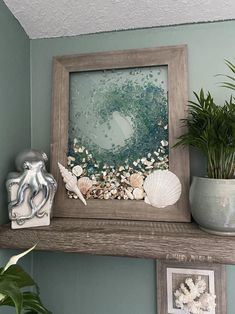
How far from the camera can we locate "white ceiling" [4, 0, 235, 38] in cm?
85

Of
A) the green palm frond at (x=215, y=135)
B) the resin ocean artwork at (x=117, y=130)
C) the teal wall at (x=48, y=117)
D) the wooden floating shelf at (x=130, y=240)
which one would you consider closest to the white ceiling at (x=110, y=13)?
the teal wall at (x=48, y=117)

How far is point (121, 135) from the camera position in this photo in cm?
92

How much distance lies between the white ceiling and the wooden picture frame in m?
0.72

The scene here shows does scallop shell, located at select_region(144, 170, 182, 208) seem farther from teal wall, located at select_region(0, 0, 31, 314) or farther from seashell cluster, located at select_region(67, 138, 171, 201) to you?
teal wall, located at select_region(0, 0, 31, 314)

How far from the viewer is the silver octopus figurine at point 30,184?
816 millimetres

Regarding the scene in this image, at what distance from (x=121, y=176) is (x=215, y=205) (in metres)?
0.30

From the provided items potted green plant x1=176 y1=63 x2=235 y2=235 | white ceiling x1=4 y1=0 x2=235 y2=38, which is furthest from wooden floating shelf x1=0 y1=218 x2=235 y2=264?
white ceiling x1=4 y1=0 x2=235 y2=38

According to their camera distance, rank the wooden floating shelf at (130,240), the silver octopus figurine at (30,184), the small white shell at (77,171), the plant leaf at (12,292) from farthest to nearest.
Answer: the small white shell at (77,171) → the silver octopus figurine at (30,184) → the wooden floating shelf at (130,240) → the plant leaf at (12,292)

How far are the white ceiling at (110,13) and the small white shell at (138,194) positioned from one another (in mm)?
501

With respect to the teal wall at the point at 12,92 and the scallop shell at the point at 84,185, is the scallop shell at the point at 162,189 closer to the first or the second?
the scallop shell at the point at 84,185

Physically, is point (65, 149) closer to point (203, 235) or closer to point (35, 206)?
point (35, 206)

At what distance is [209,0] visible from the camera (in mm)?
827

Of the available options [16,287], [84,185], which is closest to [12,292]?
[16,287]

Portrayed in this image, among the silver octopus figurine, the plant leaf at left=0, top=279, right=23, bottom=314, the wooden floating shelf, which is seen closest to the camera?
the plant leaf at left=0, top=279, right=23, bottom=314
